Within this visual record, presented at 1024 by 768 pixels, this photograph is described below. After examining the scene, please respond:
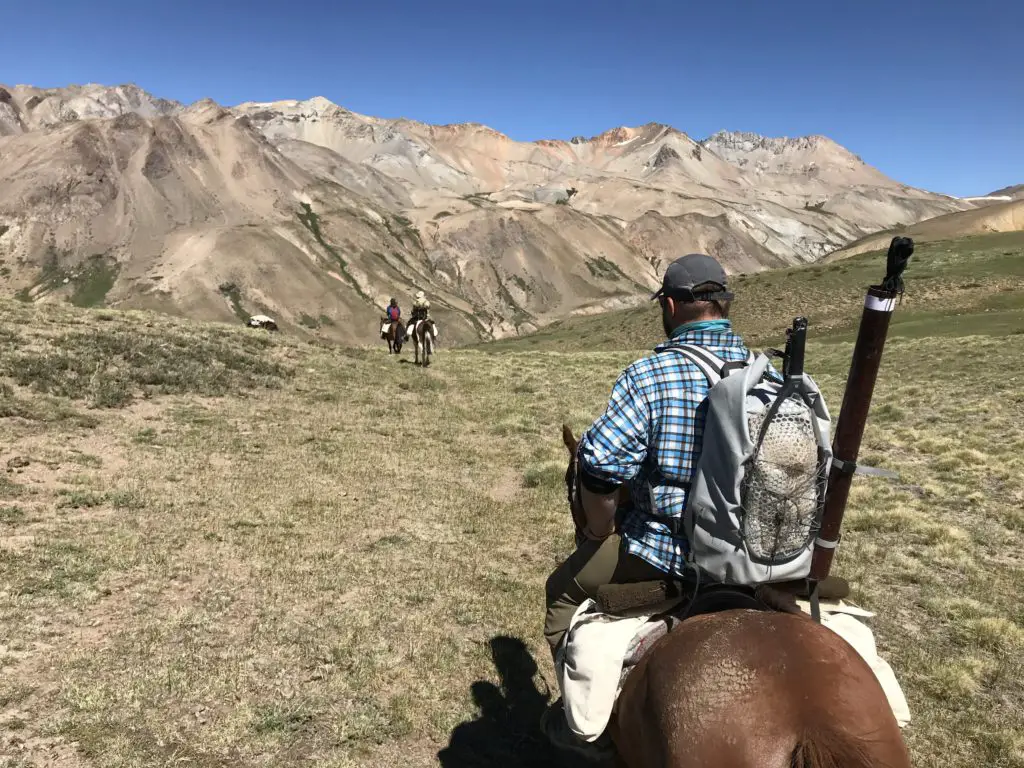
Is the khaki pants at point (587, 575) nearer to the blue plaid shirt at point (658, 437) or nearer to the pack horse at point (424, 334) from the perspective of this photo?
the blue plaid shirt at point (658, 437)

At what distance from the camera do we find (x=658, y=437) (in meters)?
3.12

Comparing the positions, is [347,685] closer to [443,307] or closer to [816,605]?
[816,605]

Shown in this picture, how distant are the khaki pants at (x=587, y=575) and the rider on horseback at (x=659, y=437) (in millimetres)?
11

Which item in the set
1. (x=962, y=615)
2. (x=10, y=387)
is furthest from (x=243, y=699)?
(x=10, y=387)

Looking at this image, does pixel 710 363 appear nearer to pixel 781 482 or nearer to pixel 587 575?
pixel 781 482

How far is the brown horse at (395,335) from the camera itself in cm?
2694

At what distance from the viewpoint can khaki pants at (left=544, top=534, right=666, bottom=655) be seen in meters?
3.40

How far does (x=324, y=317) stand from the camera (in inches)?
5522

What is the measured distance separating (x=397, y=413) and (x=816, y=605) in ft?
45.4

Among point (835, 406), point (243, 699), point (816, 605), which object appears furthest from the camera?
point (835, 406)

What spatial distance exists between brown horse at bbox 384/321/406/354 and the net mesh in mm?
24388

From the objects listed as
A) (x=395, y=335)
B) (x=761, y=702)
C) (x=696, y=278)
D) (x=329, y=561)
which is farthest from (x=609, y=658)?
(x=395, y=335)

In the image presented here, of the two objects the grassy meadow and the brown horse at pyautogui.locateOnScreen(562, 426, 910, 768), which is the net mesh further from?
the grassy meadow

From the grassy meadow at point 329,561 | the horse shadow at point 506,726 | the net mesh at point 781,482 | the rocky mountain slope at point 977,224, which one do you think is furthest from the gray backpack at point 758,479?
the rocky mountain slope at point 977,224
